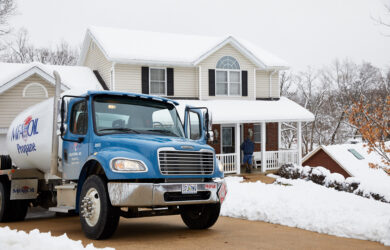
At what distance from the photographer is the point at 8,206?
11109mm

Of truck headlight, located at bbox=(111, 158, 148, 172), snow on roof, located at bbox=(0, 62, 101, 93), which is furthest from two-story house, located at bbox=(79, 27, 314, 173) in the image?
truck headlight, located at bbox=(111, 158, 148, 172)

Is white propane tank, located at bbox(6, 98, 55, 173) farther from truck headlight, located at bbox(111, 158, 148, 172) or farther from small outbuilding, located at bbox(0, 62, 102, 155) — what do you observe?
small outbuilding, located at bbox(0, 62, 102, 155)

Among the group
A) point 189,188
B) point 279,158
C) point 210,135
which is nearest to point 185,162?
point 189,188

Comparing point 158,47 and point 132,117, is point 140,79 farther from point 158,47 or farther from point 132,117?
point 132,117

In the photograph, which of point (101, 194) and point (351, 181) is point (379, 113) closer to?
point (101, 194)

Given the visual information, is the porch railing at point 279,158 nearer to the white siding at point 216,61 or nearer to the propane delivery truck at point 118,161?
the white siding at point 216,61

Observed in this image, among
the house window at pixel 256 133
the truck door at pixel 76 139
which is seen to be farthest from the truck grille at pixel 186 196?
the house window at pixel 256 133

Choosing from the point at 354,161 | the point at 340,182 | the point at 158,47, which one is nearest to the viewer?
the point at 340,182

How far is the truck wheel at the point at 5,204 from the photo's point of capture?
11.1m

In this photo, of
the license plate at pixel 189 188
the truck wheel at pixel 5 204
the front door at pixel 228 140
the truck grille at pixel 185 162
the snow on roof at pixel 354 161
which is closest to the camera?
the truck grille at pixel 185 162

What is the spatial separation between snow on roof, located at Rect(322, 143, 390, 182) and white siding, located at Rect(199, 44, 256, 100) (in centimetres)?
577

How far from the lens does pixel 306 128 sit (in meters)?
48.9

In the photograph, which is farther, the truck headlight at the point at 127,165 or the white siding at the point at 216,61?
the white siding at the point at 216,61

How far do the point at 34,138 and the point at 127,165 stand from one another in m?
3.58
